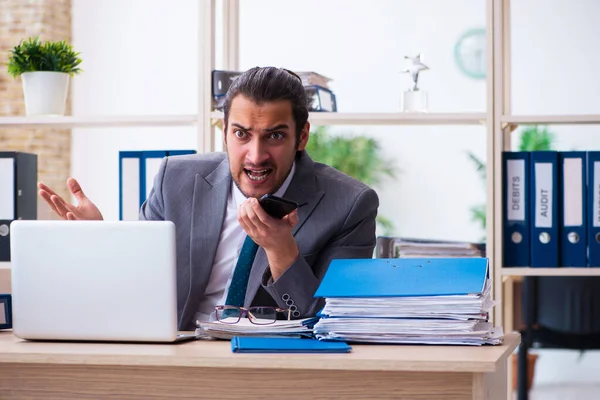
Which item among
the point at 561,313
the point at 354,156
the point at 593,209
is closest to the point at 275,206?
the point at 593,209

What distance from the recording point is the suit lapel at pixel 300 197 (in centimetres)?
193

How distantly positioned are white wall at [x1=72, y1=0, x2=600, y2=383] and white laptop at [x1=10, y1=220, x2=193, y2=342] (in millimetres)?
6128

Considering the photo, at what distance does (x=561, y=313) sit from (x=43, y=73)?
106 inches

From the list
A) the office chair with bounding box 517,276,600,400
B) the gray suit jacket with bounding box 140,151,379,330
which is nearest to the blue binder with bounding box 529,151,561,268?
the gray suit jacket with bounding box 140,151,379,330

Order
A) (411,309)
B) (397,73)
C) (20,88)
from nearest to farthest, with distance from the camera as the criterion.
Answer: (411,309), (20,88), (397,73)

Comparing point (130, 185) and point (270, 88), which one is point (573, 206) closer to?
point (270, 88)

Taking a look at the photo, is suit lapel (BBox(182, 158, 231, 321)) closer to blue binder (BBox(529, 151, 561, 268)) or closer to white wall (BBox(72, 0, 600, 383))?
blue binder (BBox(529, 151, 561, 268))

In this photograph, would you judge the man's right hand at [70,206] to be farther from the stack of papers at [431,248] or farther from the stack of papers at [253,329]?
the stack of papers at [431,248]

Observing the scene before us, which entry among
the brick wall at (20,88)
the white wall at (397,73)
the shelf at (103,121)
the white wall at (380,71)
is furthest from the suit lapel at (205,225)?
the white wall at (397,73)

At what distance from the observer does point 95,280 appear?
1.39 metres

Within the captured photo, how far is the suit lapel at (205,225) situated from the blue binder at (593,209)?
1.11 metres

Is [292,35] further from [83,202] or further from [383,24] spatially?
[83,202]

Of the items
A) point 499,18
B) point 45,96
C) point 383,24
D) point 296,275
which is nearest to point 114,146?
point 383,24

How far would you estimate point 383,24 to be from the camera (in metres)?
8.82
